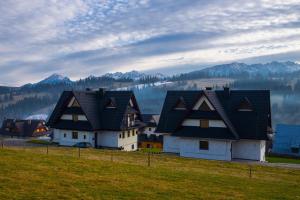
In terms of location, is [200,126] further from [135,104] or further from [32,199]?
[32,199]

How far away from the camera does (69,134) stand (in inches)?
1955

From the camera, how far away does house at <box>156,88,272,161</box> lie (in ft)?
129

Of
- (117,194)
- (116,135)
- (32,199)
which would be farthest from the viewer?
(116,135)

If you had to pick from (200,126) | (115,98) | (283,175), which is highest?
(115,98)

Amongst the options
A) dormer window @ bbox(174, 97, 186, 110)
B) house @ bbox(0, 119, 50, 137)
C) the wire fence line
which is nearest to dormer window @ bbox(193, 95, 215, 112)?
dormer window @ bbox(174, 97, 186, 110)

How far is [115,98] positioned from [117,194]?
3616 cm

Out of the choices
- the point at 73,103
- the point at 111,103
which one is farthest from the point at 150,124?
the point at 73,103

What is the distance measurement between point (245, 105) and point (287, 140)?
25576 millimetres

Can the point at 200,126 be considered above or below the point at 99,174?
above

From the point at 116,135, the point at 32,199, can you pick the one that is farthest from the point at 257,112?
the point at 32,199

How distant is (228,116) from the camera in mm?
41219

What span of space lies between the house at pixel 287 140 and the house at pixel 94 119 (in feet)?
88.7

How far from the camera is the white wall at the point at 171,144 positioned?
43.3 m

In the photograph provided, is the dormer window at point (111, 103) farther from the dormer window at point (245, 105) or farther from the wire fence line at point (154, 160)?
the wire fence line at point (154, 160)
